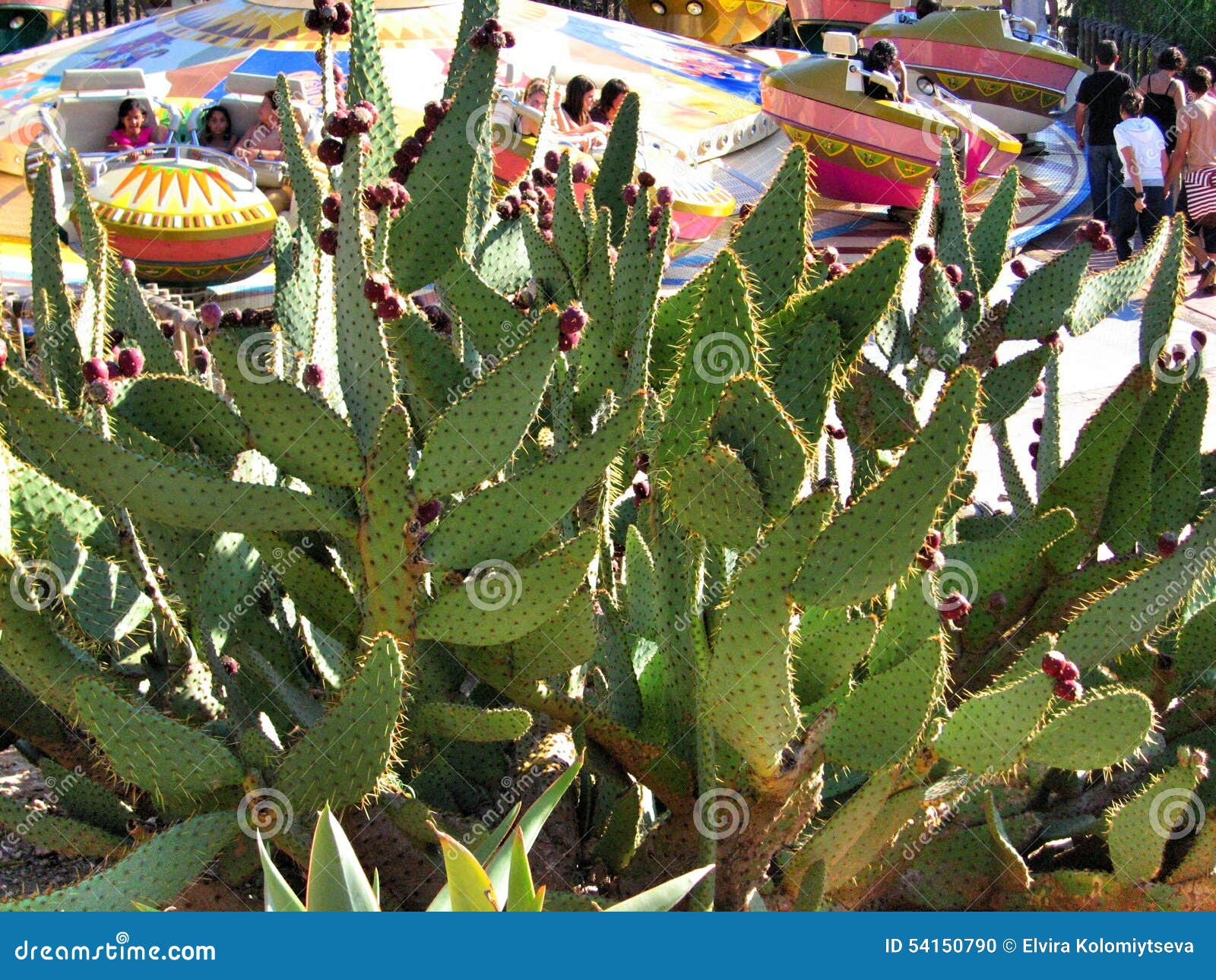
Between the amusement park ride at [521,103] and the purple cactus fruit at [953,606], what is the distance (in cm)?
542

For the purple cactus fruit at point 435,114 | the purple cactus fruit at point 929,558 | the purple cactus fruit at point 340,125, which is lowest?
the purple cactus fruit at point 929,558

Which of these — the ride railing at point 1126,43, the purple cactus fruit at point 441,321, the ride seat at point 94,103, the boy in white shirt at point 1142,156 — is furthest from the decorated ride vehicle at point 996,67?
the purple cactus fruit at point 441,321

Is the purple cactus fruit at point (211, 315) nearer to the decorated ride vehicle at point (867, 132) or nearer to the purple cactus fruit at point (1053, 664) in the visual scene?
the purple cactus fruit at point (1053, 664)

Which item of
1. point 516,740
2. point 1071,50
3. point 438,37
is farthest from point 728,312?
point 1071,50

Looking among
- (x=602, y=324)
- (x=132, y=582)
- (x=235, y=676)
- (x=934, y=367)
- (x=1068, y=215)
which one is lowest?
(x=1068, y=215)

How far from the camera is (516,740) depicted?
286 cm

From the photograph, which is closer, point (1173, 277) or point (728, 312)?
point (728, 312)

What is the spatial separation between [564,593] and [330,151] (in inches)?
33.1

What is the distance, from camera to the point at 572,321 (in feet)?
6.59

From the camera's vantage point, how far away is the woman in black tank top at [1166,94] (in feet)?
30.2

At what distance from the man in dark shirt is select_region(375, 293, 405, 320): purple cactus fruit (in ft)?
27.9

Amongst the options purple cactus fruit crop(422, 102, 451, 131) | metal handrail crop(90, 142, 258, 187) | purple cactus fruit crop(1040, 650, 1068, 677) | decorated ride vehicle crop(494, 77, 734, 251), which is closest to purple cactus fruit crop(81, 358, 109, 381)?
purple cactus fruit crop(422, 102, 451, 131)

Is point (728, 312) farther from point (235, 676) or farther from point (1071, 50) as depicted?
point (1071, 50)

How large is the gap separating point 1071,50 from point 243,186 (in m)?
15.7
